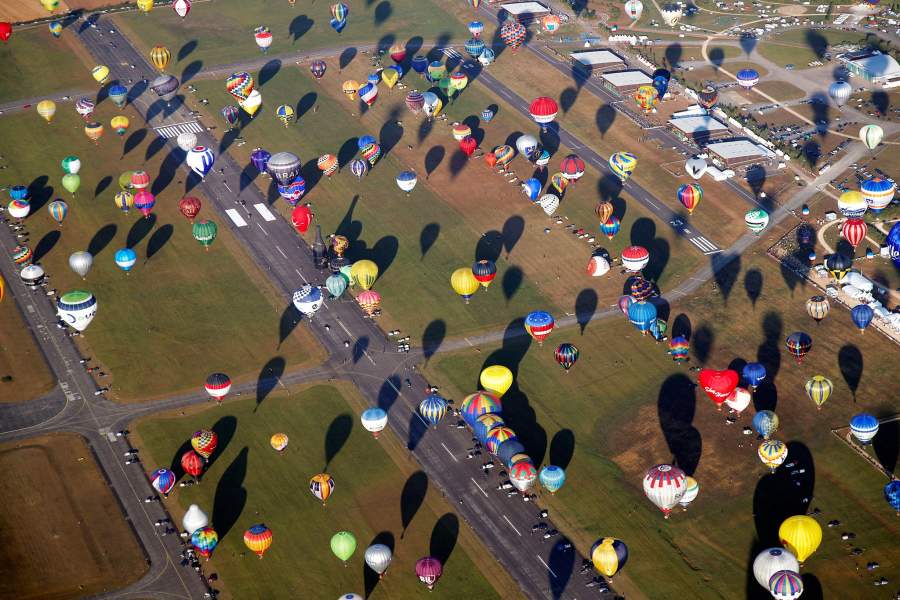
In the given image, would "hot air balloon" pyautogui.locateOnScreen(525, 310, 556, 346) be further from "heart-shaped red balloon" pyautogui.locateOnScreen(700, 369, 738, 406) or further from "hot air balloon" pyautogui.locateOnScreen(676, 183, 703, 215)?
"hot air balloon" pyautogui.locateOnScreen(676, 183, 703, 215)

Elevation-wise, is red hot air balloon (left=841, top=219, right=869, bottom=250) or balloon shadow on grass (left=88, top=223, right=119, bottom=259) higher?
balloon shadow on grass (left=88, top=223, right=119, bottom=259)

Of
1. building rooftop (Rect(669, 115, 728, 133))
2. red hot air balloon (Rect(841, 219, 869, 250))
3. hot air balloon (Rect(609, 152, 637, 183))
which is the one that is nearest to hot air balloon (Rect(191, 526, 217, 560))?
hot air balloon (Rect(609, 152, 637, 183))

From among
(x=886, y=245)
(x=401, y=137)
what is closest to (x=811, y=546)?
(x=886, y=245)


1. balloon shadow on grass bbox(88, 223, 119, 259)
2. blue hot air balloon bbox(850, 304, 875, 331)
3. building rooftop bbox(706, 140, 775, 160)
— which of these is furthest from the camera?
building rooftop bbox(706, 140, 775, 160)

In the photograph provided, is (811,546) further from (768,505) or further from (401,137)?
(401,137)

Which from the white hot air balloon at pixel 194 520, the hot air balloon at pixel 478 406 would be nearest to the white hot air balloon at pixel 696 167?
the hot air balloon at pixel 478 406

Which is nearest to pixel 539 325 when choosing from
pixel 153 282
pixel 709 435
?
pixel 709 435

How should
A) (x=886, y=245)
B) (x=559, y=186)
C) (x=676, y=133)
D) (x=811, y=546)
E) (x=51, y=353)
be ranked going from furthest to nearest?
(x=676, y=133) → (x=559, y=186) → (x=886, y=245) → (x=51, y=353) → (x=811, y=546)
